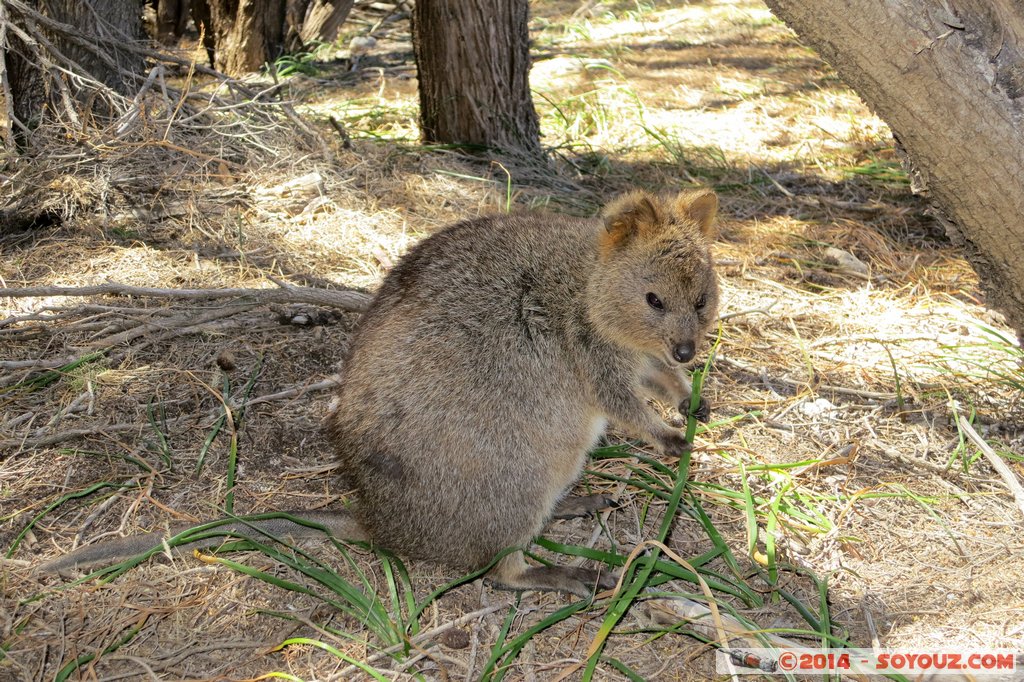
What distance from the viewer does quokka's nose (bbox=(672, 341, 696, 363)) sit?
131 inches

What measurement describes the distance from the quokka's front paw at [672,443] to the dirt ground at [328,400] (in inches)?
7.6

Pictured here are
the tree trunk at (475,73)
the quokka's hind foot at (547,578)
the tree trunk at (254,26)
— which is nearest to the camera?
the quokka's hind foot at (547,578)

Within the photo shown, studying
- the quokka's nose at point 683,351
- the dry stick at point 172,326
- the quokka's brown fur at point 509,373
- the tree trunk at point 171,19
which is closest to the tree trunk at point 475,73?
the dry stick at point 172,326

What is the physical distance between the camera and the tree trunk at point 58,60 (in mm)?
5219

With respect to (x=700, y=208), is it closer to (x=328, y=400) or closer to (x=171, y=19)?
(x=328, y=400)

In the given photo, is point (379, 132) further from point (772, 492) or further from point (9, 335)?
point (772, 492)

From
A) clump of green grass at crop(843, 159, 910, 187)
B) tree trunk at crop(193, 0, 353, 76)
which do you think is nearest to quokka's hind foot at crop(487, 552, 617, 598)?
clump of green grass at crop(843, 159, 910, 187)

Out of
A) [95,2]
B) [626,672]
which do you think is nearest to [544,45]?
[95,2]

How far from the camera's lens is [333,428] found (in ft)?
11.0

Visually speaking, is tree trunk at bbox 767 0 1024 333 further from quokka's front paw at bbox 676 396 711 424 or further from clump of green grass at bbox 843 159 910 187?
clump of green grass at bbox 843 159 910 187

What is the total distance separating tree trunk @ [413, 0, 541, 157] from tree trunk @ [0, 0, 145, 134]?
78.8 inches

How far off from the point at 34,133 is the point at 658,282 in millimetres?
4134

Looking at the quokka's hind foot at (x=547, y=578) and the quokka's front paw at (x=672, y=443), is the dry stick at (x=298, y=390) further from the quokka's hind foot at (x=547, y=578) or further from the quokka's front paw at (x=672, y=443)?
the quokka's front paw at (x=672, y=443)

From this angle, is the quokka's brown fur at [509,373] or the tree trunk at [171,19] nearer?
the quokka's brown fur at [509,373]
